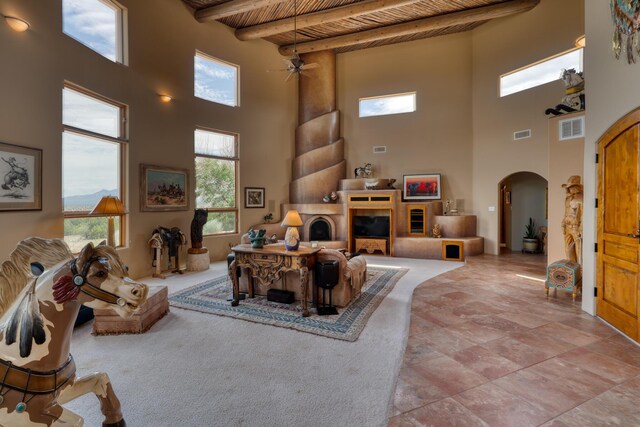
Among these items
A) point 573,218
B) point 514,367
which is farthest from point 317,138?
point 514,367

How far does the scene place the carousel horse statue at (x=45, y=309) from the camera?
1.23 m

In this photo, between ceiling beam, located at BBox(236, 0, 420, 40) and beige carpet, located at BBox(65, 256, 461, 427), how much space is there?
6.87 meters

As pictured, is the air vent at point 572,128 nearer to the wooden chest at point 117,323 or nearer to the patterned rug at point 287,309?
the patterned rug at point 287,309

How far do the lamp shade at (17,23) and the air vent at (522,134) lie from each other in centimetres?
949

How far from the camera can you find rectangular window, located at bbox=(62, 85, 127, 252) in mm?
4570

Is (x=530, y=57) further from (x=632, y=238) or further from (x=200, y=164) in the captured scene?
(x=200, y=164)

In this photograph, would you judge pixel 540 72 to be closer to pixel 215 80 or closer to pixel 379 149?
pixel 379 149

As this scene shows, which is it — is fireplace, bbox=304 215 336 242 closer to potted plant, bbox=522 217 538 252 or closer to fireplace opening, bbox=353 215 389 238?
fireplace opening, bbox=353 215 389 238

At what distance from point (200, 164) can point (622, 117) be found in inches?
284

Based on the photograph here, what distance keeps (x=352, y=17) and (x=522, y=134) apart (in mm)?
5202

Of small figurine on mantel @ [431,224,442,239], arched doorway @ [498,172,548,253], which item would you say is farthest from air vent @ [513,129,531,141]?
small figurine on mantel @ [431,224,442,239]

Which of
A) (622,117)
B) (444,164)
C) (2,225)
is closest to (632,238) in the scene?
(622,117)

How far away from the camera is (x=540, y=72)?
718 centimetres

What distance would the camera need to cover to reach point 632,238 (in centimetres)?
294
